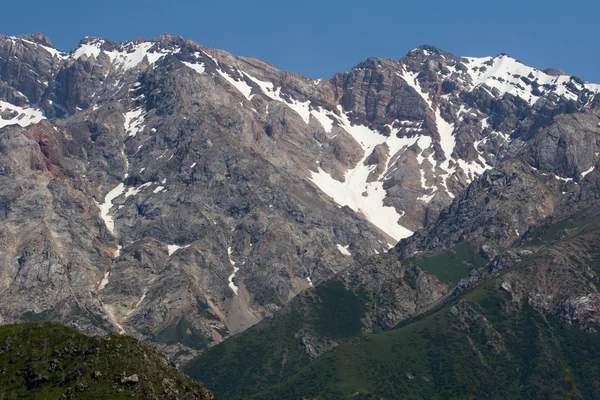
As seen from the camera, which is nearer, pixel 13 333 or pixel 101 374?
pixel 101 374

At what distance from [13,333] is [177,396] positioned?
108ft

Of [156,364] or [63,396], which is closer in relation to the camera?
[63,396]

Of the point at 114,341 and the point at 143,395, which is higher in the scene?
the point at 114,341

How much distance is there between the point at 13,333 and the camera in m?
172

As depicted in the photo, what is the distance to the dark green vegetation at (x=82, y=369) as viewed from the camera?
157 m

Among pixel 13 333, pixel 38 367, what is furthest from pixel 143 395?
pixel 13 333

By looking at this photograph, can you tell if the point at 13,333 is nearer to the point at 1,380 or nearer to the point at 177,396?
the point at 1,380

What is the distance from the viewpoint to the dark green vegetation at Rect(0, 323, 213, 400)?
15725 cm

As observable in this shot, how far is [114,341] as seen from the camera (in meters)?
168

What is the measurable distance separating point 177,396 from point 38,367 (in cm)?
2358

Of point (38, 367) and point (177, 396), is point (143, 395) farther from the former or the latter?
point (38, 367)

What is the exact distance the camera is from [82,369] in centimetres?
16100

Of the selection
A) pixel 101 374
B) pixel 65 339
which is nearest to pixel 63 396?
pixel 101 374

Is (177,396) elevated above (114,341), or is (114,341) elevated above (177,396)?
(114,341)
